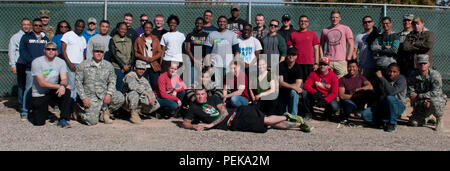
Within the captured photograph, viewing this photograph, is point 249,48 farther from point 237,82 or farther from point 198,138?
point 198,138

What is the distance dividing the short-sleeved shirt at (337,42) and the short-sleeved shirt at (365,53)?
33 centimetres

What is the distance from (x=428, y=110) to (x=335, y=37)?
223 cm

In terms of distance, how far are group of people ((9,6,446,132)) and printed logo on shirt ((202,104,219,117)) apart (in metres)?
0.02

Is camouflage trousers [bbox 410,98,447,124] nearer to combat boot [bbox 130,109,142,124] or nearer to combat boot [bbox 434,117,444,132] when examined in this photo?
combat boot [bbox 434,117,444,132]

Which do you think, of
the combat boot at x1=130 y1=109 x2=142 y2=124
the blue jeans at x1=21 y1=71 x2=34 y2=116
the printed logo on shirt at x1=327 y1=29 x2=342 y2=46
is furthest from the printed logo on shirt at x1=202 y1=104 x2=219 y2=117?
the blue jeans at x1=21 y1=71 x2=34 y2=116

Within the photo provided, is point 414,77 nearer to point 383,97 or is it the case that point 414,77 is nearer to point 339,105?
point 383,97

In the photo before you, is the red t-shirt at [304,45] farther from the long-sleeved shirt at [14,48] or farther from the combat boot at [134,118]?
the long-sleeved shirt at [14,48]

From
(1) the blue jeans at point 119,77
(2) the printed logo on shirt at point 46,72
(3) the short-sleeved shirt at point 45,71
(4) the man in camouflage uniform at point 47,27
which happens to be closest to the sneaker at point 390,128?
(1) the blue jeans at point 119,77

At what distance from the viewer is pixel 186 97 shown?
7816 millimetres

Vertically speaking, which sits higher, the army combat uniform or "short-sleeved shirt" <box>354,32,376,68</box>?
"short-sleeved shirt" <box>354,32,376,68</box>

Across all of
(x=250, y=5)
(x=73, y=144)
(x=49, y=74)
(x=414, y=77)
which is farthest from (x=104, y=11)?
(x=414, y=77)

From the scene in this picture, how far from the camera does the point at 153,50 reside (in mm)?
7984

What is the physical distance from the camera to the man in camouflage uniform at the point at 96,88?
6.96 meters

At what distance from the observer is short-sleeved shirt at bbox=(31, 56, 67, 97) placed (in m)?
6.82
